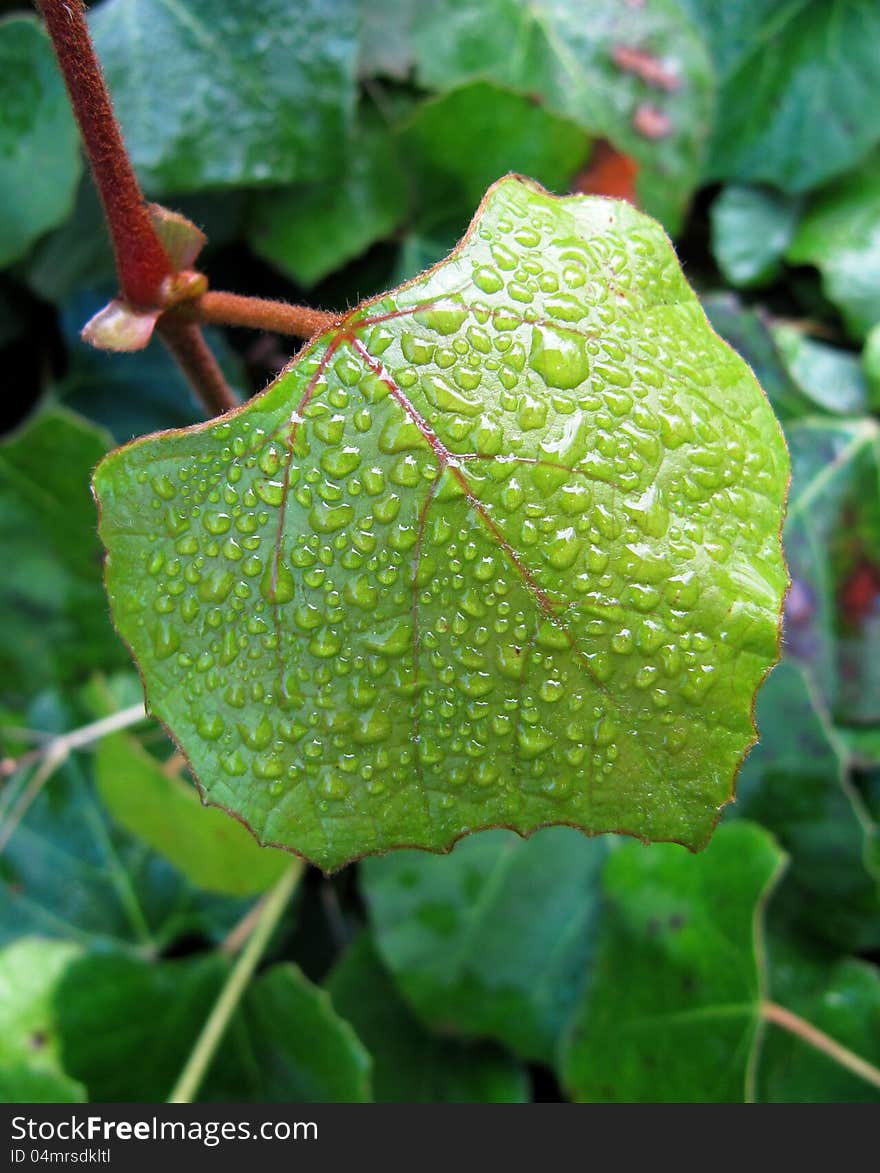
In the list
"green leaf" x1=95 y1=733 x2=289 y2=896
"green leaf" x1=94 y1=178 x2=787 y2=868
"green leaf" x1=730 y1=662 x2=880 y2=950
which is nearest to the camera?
"green leaf" x1=94 y1=178 x2=787 y2=868

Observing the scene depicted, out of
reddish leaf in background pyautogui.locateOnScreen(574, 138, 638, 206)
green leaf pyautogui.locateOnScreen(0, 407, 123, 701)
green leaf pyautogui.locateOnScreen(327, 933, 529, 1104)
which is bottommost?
green leaf pyautogui.locateOnScreen(327, 933, 529, 1104)

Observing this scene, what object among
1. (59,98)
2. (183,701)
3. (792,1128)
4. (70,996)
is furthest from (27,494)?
(792,1128)

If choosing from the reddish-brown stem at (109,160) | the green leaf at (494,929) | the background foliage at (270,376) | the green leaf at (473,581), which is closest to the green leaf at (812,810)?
the background foliage at (270,376)

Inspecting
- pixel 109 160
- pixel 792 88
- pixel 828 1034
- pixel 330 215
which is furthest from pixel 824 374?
pixel 109 160

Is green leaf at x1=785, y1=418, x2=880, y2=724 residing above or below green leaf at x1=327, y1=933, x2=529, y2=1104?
above

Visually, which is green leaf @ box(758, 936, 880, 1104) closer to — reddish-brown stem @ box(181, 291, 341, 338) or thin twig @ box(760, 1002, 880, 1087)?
thin twig @ box(760, 1002, 880, 1087)

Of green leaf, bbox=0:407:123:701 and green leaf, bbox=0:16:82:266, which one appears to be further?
green leaf, bbox=0:407:123:701

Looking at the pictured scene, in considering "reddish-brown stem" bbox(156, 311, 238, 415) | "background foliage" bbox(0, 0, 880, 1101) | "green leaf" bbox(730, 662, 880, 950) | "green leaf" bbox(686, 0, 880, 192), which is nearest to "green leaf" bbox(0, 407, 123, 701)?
"background foliage" bbox(0, 0, 880, 1101)

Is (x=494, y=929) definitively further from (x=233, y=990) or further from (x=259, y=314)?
(x=259, y=314)

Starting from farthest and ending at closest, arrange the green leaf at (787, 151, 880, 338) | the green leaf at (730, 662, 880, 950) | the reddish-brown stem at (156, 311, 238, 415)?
the green leaf at (787, 151, 880, 338) → the green leaf at (730, 662, 880, 950) → the reddish-brown stem at (156, 311, 238, 415)

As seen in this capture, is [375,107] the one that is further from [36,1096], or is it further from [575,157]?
[36,1096]
